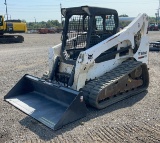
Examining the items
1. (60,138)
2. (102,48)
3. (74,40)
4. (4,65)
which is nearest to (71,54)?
(74,40)

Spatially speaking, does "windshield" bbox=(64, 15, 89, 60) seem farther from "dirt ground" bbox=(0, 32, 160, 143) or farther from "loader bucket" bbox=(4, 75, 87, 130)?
"dirt ground" bbox=(0, 32, 160, 143)

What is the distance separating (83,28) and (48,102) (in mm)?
2074

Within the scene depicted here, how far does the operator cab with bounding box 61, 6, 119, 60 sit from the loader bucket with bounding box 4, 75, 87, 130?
3.45 ft

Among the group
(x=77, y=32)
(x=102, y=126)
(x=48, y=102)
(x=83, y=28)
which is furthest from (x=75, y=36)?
(x=102, y=126)

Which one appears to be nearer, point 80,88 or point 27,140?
point 27,140

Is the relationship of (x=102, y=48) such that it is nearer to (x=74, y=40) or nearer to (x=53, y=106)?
(x=74, y=40)

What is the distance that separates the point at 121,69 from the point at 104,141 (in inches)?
93.8

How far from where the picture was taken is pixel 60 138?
4027 millimetres

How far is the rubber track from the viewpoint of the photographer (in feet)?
16.3

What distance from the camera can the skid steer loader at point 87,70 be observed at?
498 centimetres

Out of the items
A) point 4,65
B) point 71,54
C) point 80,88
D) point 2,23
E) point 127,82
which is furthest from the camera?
point 2,23

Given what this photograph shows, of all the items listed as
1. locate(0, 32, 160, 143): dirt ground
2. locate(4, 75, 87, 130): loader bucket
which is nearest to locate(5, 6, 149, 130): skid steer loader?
locate(4, 75, 87, 130): loader bucket

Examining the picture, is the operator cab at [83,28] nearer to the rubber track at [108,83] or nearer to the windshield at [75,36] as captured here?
the windshield at [75,36]

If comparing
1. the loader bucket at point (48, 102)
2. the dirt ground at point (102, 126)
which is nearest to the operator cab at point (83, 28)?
the loader bucket at point (48, 102)
